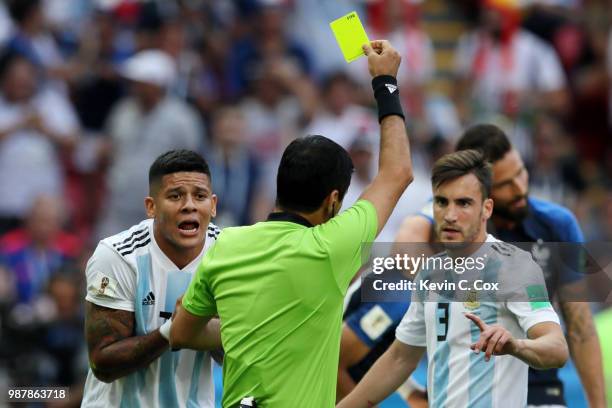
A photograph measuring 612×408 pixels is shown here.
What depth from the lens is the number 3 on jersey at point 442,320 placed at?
579cm

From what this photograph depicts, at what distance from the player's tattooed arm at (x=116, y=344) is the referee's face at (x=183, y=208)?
40cm

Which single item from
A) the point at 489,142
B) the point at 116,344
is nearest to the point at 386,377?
the point at 116,344

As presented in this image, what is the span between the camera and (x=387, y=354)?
5.99 m

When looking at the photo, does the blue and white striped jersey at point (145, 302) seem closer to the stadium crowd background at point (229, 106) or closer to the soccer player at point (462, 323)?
the soccer player at point (462, 323)

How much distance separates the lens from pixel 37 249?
1145 cm

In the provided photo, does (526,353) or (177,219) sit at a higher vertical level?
(177,219)

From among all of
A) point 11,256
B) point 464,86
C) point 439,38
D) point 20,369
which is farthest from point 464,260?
point 439,38

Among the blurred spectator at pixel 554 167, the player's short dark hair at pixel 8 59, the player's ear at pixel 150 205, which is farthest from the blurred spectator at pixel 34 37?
the player's ear at pixel 150 205

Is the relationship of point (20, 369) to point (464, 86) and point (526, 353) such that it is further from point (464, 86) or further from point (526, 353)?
point (464, 86)

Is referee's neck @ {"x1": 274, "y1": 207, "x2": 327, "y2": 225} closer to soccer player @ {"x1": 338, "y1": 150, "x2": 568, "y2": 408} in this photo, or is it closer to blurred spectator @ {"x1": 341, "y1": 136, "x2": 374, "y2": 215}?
soccer player @ {"x1": 338, "y1": 150, "x2": 568, "y2": 408}

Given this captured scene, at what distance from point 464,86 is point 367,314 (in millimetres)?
8134

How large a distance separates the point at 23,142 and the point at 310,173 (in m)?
7.45

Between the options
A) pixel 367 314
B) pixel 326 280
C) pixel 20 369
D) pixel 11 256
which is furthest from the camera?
pixel 11 256

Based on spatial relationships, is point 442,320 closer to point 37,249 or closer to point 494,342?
point 494,342
